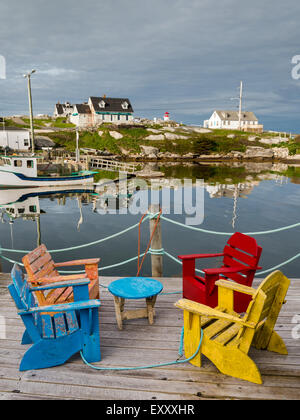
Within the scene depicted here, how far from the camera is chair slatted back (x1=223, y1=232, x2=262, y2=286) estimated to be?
14.6 feet

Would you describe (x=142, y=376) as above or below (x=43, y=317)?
below

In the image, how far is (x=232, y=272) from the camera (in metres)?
4.31

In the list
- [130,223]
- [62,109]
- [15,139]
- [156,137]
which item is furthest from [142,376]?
[62,109]

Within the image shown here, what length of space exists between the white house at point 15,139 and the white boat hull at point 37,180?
21.6 m

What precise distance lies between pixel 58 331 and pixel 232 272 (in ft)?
7.75

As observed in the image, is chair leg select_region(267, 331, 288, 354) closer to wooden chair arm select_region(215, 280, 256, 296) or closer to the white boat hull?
wooden chair arm select_region(215, 280, 256, 296)

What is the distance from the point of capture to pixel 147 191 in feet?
99.3

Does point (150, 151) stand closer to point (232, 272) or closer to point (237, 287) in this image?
point (232, 272)

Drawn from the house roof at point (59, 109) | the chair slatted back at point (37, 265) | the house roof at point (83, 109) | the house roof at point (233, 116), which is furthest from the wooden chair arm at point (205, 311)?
the house roof at point (59, 109)

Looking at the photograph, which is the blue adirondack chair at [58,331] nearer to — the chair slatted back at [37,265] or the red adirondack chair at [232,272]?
the chair slatted back at [37,265]

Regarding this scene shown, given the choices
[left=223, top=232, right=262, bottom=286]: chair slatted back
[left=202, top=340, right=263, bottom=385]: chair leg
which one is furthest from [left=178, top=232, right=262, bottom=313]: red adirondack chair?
[left=202, top=340, right=263, bottom=385]: chair leg

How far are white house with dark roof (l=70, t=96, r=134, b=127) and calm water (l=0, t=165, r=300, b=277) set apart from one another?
1869 inches

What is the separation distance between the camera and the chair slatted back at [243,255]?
4438mm
